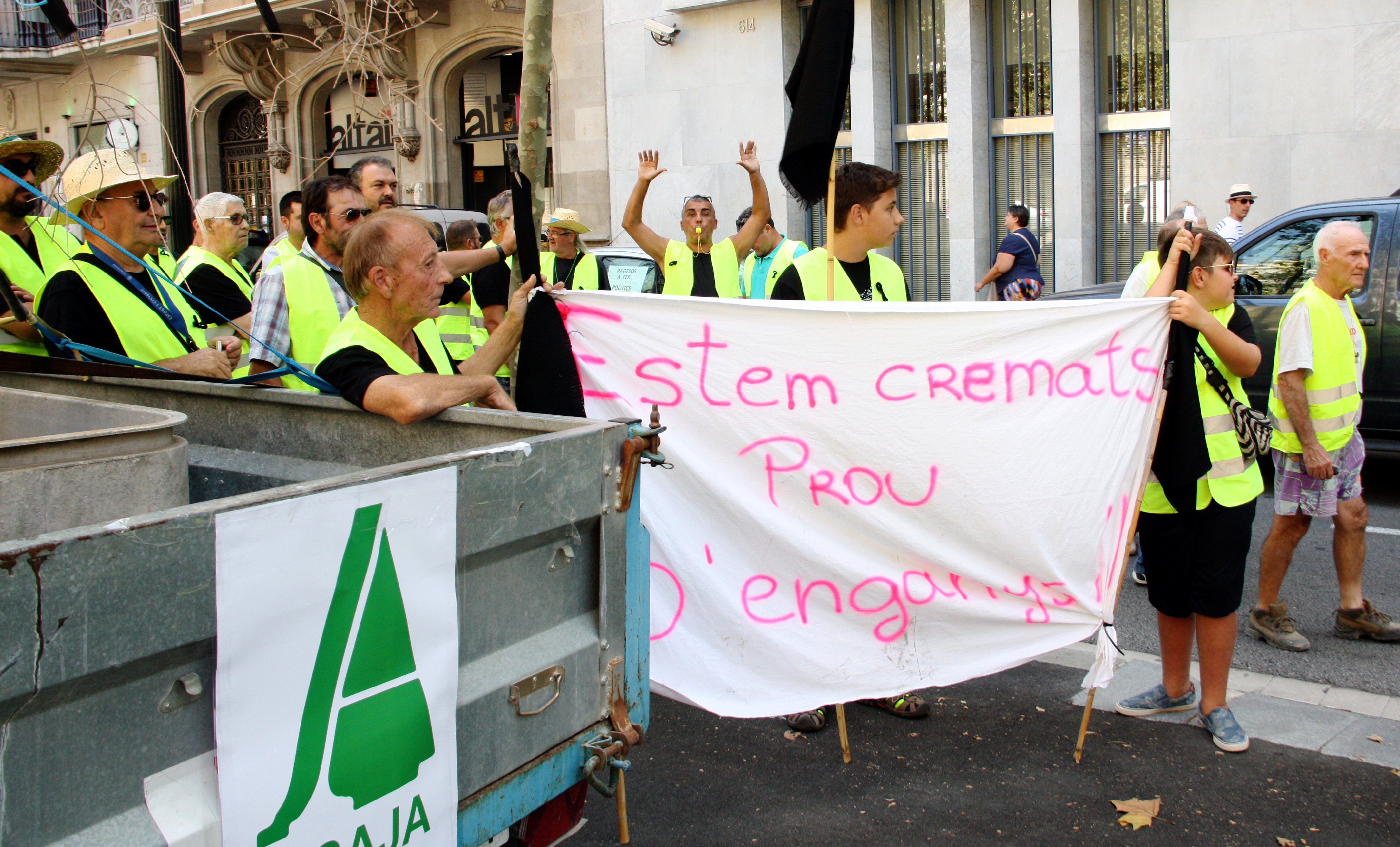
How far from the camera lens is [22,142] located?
457 cm

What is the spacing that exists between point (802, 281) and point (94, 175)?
2.69 meters

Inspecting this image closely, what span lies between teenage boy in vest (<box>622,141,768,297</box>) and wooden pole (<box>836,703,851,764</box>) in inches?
139

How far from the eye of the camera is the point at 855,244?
4.54 metres

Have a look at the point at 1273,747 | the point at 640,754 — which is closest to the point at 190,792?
the point at 640,754

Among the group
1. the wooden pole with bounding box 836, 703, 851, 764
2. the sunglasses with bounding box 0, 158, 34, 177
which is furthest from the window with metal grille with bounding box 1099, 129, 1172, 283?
the sunglasses with bounding box 0, 158, 34, 177

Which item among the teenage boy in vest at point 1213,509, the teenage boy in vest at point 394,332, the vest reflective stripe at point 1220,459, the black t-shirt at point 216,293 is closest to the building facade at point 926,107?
the black t-shirt at point 216,293

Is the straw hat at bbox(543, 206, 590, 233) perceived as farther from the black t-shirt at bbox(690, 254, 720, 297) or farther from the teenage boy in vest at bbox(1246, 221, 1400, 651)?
the teenage boy in vest at bbox(1246, 221, 1400, 651)

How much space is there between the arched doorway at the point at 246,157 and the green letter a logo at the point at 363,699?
2429cm

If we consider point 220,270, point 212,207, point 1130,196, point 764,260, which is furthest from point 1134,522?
point 1130,196

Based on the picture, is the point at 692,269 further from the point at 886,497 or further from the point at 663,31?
the point at 663,31

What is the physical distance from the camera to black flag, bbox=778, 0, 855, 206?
4160 millimetres

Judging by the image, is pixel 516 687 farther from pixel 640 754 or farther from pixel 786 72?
pixel 786 72

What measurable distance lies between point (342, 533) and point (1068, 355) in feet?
8.25

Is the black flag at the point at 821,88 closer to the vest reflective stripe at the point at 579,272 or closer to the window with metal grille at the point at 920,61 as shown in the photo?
the vest reflective stripe at the point at 579,272
